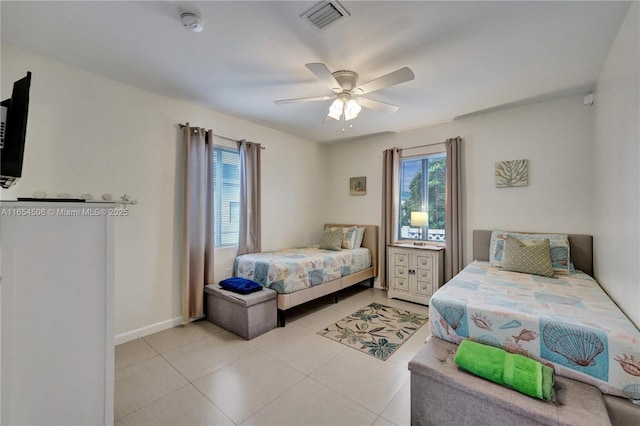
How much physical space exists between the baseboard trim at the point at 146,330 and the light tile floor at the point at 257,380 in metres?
0.07

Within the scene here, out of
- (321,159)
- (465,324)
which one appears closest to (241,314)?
(465,324)

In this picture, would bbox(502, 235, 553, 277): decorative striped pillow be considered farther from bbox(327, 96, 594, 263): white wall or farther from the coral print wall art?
the coral print wall art

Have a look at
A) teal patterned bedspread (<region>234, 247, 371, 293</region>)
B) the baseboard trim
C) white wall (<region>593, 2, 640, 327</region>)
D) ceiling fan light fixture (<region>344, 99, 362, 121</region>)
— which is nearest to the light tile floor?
the baseboard trim

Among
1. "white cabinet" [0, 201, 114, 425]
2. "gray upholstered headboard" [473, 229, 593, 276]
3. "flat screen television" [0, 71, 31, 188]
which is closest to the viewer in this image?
"white cabinet" [0, 201, 114, 425]

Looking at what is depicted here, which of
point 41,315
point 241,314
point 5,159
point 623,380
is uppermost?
point 5,159

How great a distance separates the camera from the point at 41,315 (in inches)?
43.6

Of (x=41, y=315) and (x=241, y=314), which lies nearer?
(x=41, y=315)

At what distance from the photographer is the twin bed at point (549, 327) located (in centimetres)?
139

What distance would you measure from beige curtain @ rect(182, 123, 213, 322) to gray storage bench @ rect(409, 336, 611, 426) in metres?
2.54

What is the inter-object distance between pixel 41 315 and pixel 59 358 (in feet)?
0.68

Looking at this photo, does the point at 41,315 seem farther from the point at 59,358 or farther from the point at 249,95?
the point at 249,95

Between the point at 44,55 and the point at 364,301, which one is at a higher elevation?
the point at 44,55

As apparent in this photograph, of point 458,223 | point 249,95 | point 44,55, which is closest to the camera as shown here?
point 44,55

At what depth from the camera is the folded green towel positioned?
1345mm
